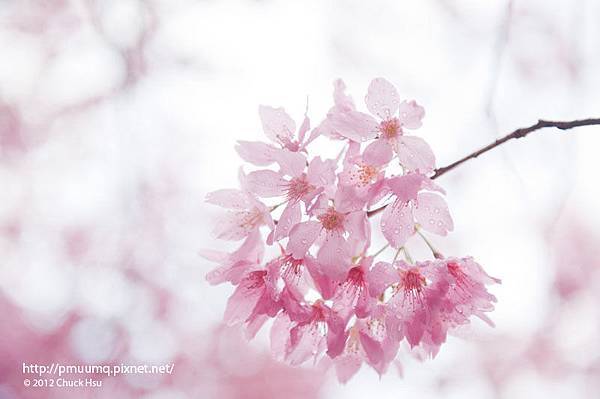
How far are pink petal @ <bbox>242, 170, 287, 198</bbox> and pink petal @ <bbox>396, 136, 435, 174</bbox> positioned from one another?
0.37ft

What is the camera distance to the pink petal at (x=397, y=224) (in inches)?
22.2

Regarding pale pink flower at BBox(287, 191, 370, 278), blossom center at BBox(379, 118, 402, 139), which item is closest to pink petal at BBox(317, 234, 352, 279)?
pale pink flower at BBox(287, 191, 370, 278)

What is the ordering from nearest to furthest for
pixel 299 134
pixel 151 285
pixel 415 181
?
pixel 415 181, pixel 299 134, pixel 151 285

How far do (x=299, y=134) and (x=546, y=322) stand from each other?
141cm

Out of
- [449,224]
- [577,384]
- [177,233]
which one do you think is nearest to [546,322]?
[577,384]

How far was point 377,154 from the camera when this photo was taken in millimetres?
551

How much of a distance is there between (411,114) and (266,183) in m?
0.15

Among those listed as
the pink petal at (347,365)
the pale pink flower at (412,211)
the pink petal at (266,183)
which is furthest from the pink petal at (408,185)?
the pink petal at (347,365)

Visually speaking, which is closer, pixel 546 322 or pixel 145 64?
→ pixel 145 64

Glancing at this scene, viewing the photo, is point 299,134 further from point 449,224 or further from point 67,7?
point 67,7

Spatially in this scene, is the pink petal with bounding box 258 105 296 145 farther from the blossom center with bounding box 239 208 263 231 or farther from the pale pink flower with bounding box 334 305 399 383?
the pale pink flower with bounding box 334 305 399 383

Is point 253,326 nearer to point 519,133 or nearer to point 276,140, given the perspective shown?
point 276,140

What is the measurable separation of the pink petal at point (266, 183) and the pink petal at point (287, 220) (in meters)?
0.02

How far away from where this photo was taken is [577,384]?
179 cm
